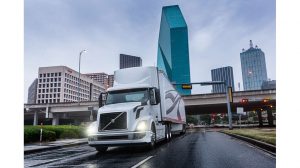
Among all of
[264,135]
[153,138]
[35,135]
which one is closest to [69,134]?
[35,135]

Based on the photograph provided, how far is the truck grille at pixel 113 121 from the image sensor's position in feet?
35.8

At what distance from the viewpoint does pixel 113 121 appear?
11.0 meters

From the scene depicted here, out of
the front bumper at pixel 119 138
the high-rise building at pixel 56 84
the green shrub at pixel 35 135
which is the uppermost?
the high-rise building at pixel 56 84

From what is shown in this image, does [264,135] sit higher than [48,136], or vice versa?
[264,135]

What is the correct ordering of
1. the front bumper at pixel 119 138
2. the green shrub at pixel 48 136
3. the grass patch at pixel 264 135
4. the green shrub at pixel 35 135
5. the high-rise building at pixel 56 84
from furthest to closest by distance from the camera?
the high-rise building at pixel 56 84 → the green shrub at pixel 48 136 → the green shrub at pixel 35 135 → the grass patch at pixel 264 135 → the front bumper at pixel 119 138

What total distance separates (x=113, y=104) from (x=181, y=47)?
427 ft

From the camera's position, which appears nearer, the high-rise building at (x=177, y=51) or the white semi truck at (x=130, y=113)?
the white semi truck at (x=130, y=113)

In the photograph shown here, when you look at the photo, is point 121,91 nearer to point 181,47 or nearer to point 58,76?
point 181,47

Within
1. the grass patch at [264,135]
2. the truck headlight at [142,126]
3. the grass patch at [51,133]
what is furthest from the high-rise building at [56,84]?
the truck headlight at [142,126]

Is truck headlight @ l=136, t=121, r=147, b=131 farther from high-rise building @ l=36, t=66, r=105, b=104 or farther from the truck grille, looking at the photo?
high-rise building @ l=36, t=66, r=105, b=104

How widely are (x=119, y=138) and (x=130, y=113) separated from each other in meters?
1.10

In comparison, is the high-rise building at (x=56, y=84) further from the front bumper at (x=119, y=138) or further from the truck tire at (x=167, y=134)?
the front bumper at (x=119, y=138)

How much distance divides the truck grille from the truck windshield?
1402 mm

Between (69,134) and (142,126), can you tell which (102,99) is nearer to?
(142,126)
